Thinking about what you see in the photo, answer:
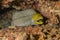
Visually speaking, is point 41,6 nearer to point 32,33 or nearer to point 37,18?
point 37,18

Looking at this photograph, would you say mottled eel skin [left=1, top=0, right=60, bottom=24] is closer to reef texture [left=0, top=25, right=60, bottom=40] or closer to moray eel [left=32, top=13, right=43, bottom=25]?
moray eel [left=32, top=13, right=43, bottom=25]

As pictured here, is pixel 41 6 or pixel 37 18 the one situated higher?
pixel 41 6

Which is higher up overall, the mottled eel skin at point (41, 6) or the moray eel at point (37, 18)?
the mottled eel skin at point (41, 6)

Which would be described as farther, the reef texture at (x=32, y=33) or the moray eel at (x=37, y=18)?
the moray eel at (x=37, y=18)

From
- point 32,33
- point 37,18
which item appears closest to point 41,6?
point 37,18

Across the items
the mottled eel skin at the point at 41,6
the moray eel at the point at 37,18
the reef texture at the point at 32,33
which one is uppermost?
the mottled eel skin at the point at 41,6

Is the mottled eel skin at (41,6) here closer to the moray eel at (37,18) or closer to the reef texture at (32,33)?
the moray eel at (37,18)

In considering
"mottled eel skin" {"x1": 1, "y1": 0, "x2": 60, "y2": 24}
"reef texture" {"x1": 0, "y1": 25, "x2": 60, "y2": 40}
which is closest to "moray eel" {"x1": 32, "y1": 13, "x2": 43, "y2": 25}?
"mottled eel skin" {"x1": 1, "y1": 0, "x2": 60, "y2": 24}

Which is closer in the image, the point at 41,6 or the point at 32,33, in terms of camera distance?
the point at 32,33

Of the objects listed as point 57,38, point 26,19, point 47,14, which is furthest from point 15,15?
point 57,38

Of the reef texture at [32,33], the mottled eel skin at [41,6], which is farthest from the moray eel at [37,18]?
the reef texture at [32,33]

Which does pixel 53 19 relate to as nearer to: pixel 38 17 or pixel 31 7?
pixel 38 17
